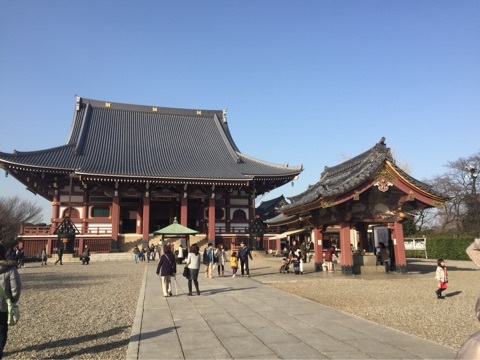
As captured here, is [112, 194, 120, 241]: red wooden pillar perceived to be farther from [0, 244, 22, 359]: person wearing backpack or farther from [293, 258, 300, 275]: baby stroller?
[0, 244, 22, 359]: person wearing backpack

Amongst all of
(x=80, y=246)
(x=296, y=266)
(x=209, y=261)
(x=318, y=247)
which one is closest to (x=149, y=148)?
(x=80, y=246)

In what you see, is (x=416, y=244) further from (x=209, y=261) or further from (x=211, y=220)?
(x=209, y=261)

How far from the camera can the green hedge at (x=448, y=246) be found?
94.9ft

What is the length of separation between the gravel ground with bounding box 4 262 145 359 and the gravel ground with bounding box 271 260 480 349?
528 cm

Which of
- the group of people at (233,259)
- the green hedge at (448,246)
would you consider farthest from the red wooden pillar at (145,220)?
the green hedge at (448,246)

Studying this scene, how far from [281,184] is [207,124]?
13492 mm

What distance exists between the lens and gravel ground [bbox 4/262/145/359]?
5.93m

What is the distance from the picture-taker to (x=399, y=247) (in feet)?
55.7

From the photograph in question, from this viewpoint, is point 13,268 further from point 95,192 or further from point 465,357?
point 95,192

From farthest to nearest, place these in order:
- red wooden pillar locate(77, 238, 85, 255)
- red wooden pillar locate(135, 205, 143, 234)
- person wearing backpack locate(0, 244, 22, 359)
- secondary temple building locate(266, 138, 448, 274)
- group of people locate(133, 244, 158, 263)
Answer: red wooden pillar locate(135, 205, 143, 234) → red wooden pillar locate(77, 238, 85, 255) → group of people locate(133, 244, 158, 263) → secondary temple building locate(266, 138, 448, 274) → person wearing backpack locate(0, 244, 22, 359)

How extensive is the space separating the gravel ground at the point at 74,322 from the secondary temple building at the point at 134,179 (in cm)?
1799

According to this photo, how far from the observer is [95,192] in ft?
108

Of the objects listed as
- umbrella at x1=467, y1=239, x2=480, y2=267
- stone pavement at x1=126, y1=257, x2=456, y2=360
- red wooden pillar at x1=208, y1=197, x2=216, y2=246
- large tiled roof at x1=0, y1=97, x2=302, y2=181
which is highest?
large tiled roof at x1=0, y1=97, x2=302, y2=181

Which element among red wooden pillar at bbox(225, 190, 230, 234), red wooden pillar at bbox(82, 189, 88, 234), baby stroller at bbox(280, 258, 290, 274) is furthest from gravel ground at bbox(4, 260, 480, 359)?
red wooden pillar at bbox(225, 190, 230, 234)
